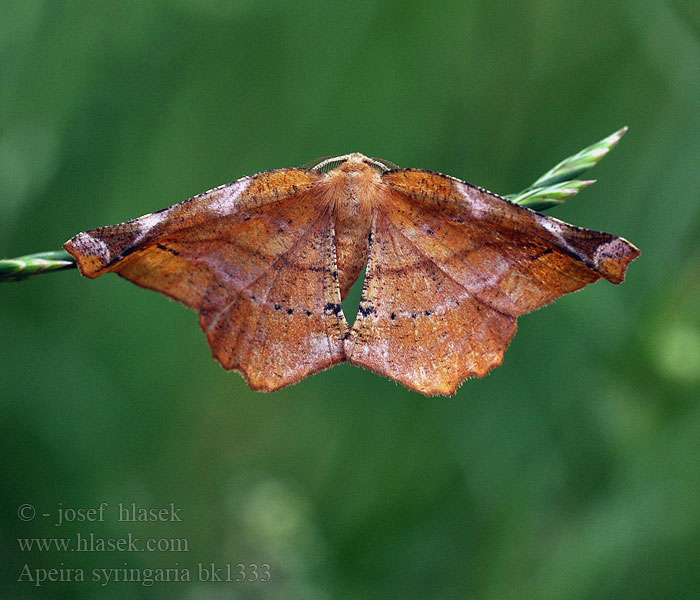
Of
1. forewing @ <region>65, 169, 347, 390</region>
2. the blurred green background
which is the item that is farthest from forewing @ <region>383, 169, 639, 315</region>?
the blurred green background

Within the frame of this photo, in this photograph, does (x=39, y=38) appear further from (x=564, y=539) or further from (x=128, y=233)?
(x=564, y=539)

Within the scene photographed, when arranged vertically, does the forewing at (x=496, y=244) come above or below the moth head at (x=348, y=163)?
below

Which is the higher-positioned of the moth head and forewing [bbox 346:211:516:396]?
the moth head

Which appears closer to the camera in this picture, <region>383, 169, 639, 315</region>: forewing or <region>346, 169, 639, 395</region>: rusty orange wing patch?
<region>383, 169, 639, 315</region>: forewing

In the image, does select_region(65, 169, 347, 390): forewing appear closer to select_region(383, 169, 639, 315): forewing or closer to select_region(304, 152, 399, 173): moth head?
select_region(304, 152, 399, 173): moth head

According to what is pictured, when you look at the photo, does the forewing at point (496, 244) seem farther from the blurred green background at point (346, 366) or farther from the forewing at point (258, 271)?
the blurred green background at point (346, 366)

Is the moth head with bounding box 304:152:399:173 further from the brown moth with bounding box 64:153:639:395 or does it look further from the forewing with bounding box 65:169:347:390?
the forewing with bounding box 65:169:347:390

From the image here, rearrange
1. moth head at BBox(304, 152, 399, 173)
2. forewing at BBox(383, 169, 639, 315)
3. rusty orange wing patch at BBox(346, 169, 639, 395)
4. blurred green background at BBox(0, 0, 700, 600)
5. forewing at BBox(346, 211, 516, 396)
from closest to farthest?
forewing at BBox(383, 169, 639, 315)
rusty orange wing patch at BBox(346, 169, 639, 395)
forewing at BBox(346, 211, 516, 396)
moth head at BBox(304, 152, 399, 173)
blurred green background at BBox(0, 0, 700, 600)

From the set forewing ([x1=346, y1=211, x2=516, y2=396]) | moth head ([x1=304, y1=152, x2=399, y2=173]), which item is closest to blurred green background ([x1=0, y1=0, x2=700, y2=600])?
forewing ([x1=346, y1=211, x2=516, y2=396])

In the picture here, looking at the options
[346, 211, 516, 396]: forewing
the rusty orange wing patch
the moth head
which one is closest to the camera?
the rusty orange wing patch

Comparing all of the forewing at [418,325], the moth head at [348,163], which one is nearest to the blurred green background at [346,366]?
the forewing at [418,325]
